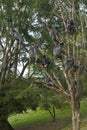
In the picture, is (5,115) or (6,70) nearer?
(5,115)

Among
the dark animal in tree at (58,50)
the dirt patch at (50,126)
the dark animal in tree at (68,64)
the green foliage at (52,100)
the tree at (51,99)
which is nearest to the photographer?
the dark animal in tree at (68,64)

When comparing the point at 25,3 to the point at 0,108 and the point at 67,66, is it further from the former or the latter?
the point at 67,66

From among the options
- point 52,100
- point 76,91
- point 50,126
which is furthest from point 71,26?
point 50,126

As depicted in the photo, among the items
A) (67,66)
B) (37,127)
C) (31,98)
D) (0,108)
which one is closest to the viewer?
(67,66)

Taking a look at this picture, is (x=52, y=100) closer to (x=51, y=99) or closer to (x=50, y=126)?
(x=51, y=99)

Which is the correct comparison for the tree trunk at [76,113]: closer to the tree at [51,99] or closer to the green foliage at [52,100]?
the tree at [51,99]

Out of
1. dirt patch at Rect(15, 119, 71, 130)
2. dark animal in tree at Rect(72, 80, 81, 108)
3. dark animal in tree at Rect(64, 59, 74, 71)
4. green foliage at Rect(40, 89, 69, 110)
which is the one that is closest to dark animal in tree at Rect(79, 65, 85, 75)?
dark animal in tree at Rect(72, 80, 81, 108)

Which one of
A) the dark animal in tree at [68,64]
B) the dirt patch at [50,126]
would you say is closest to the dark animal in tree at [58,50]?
the dark animal in tree at [68,64]

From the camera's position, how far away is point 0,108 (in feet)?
64.2

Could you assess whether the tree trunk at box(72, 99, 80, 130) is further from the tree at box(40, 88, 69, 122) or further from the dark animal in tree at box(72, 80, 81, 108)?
the tree at box(40, 88, 69, 122)

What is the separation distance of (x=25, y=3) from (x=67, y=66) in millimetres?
Result: 13915

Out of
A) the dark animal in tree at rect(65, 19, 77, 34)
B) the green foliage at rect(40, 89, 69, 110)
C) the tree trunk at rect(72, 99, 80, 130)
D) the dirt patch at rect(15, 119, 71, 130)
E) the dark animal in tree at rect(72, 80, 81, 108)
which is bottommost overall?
the dirt patch at rect(15, 119, 71, 130)

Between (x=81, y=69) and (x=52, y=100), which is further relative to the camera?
(x=52, y=100)

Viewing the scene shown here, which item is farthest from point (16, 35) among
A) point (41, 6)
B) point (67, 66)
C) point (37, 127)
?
point (37, 127)
